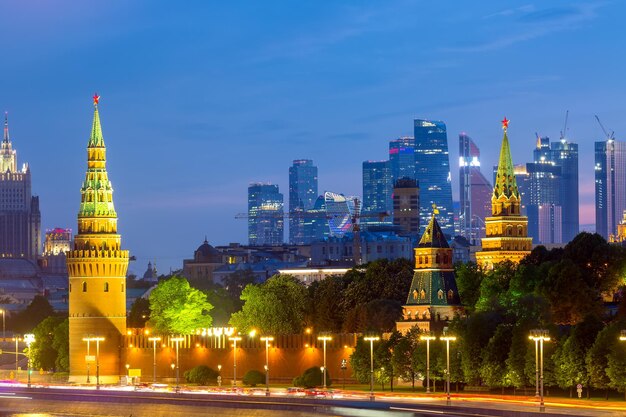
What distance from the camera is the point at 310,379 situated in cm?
17338

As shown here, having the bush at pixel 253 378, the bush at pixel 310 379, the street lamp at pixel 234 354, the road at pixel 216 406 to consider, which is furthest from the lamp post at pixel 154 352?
the bush at pixel 310 379

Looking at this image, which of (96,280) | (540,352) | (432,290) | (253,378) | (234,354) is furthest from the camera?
(96,280)

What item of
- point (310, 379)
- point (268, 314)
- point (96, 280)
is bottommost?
point (310, 379)

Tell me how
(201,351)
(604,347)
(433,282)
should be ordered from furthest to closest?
(201,351)
(433,282)
(604,347)

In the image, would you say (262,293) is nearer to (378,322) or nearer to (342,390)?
(378,322)

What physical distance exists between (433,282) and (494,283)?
382 inches

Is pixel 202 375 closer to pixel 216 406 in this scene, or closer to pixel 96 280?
pixel 96 280

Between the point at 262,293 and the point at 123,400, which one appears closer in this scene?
the point at 123,400

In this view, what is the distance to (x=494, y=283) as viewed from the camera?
608 ft

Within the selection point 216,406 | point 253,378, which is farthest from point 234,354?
point 216,406

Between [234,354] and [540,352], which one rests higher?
[540,352]

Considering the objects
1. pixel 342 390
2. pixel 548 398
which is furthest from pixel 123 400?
pixel 548 398

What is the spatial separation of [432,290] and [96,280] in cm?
3342

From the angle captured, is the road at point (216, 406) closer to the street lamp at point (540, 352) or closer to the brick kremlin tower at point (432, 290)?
the street lamp at point (540, 352)
